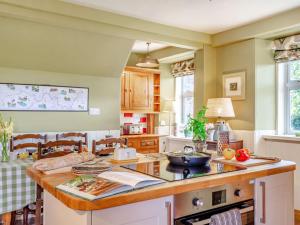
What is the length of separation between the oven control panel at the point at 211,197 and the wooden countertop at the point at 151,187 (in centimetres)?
7

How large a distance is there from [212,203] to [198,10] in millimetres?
2770

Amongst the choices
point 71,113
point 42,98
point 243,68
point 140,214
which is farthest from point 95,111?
point 140,214

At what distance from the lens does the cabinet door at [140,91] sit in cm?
570

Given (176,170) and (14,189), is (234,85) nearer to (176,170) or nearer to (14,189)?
(176,170)

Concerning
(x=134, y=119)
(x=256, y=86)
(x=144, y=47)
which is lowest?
(x=134, y=119)

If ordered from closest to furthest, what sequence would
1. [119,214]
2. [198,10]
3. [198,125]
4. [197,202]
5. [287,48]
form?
[119,214], [197,202], [198,125], [198,10], [287,48]

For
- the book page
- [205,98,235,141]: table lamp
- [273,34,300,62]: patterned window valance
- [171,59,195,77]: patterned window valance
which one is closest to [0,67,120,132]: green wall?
[171,59,195,77]: patterned window valance

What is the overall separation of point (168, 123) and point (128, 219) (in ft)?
16.7

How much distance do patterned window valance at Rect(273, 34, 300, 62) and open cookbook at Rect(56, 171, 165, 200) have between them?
3.40 metres

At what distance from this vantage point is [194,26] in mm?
4293

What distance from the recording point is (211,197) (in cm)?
157

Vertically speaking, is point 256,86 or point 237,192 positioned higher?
point 256,86

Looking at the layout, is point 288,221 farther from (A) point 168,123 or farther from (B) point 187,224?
(A) point 168,123

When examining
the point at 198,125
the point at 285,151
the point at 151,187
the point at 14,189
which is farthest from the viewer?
the point at 285,151
